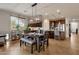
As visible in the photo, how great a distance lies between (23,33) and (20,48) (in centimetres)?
37

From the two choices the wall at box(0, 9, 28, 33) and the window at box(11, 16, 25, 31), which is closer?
the wall at box(0, 9, 28, 33)

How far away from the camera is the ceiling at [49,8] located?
2641 mm

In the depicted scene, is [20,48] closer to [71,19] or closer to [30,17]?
[30,17]

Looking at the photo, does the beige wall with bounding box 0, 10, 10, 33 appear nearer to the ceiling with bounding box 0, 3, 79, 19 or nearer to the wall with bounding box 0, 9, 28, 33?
the wall with bounding box 0, 9, 28, 33

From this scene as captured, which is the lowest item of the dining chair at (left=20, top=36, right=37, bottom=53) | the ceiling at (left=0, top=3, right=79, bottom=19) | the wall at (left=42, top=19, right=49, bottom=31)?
the dining chair at (left=20, top=36, right=37, bottom=53)

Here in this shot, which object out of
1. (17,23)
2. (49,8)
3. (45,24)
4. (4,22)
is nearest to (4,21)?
(4,22)

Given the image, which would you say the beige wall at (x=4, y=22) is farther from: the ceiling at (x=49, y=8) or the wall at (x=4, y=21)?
the ceiling at (x=49, y=8)

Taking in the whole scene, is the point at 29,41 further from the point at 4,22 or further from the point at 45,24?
the point at 4,22

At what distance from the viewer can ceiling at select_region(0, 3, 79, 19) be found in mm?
2641

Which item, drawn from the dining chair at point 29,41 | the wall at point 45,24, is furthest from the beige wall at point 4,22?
the wall at point 45,24

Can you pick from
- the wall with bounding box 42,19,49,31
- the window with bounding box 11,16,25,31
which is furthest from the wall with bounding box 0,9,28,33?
the wall with bounding box 42,19,49,31

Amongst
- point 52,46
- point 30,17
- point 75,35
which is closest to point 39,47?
point 52,46
